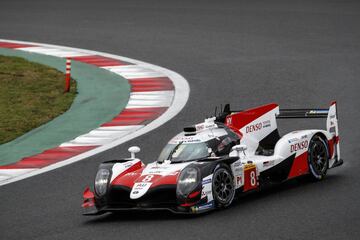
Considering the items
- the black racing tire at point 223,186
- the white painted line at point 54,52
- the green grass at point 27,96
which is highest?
the white painted line at point 54,52

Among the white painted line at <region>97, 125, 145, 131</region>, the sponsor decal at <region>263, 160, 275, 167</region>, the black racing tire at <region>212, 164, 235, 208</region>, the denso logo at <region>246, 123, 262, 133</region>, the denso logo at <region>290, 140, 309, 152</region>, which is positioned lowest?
the black racing tire at <region>212, 164, 235, 208</region>

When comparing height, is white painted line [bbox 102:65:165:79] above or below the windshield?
above

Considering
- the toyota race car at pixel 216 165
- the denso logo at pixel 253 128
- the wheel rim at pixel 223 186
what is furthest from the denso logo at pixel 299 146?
the wheel rim at pixel 223 186

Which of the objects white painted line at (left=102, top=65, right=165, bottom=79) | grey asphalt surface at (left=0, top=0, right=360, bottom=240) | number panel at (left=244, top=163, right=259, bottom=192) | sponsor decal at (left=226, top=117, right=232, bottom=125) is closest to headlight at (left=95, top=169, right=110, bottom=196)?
grey asphalt surface at (left=0, top=0, right=360, bottom=240)

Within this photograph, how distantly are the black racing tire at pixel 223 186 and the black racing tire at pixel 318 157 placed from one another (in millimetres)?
1861

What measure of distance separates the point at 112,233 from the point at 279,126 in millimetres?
6835

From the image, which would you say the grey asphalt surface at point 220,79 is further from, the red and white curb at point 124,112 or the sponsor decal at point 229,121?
the sponsor decal at point 229,121

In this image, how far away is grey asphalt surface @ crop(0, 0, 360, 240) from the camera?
12.1m

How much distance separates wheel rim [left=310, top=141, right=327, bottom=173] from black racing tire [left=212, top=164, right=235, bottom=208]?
6.40ft

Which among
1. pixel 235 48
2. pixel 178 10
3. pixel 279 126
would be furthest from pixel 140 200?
pixel 178 10

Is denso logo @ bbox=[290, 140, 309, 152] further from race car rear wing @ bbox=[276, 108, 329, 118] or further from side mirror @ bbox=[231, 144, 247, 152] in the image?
side mirror @ bbox=[231, 144, 247, 152]

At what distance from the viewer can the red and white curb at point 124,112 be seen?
1684 cm

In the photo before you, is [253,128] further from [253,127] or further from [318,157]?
[318,157]

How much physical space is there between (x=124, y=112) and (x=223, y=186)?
7237 millimetres
